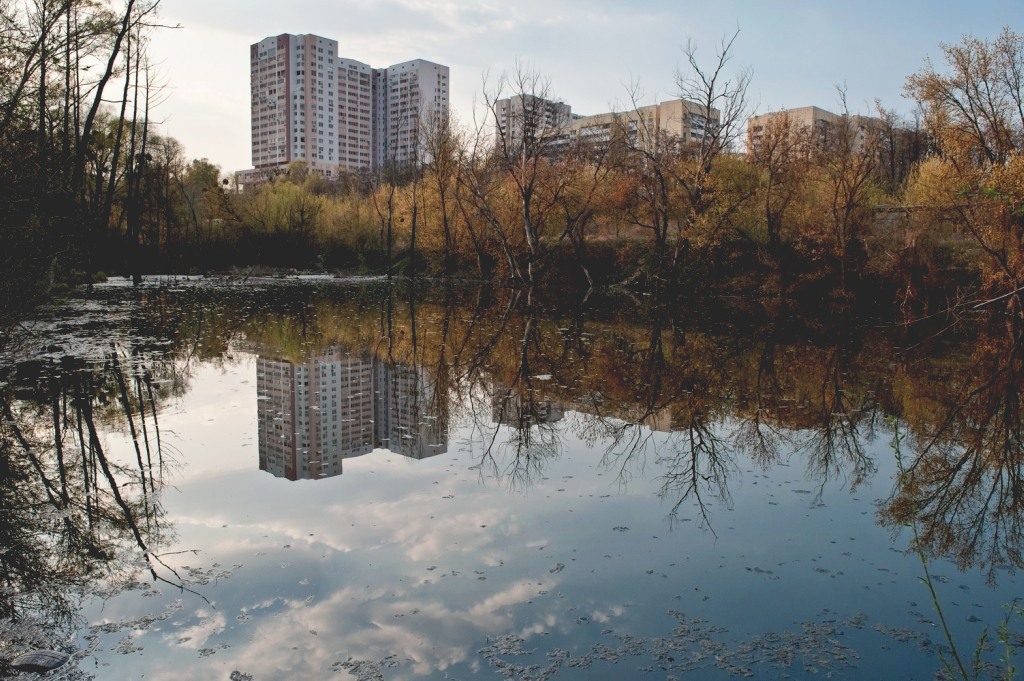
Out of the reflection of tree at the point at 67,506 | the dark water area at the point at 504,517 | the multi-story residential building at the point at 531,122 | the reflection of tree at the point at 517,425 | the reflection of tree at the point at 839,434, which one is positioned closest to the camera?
the dark water area at the point at 504,517

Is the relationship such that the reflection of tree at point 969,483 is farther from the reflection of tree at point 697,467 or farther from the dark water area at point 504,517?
the reflection of tree at point 697,467

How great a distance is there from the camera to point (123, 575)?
5488 millimetres

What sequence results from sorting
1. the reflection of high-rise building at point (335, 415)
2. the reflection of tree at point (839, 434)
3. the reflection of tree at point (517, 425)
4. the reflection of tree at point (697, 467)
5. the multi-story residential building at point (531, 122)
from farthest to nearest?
the multi-story residential building at point (531, 122) < the reflection of high-rise building at point (335, 415) < the reflection of tree at point (839, 434) < the reflection of tree at point (517, 425) < the reflection of tree at point (697, 467)

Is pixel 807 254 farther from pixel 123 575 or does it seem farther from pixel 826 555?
pixel 123 575

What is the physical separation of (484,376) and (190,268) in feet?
141

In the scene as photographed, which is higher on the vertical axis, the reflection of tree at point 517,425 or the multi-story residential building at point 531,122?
the multi-story residential building at point 531,122

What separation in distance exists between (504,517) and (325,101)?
452ft

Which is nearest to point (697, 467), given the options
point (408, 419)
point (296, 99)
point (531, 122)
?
point (408, 419)

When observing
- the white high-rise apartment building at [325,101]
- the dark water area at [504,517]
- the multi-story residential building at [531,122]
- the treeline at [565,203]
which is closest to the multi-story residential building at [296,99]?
the white high-rise apartment building at [325,101]

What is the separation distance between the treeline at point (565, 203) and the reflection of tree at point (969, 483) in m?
4.16

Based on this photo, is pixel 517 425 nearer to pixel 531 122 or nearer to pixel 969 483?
pixel 969 483

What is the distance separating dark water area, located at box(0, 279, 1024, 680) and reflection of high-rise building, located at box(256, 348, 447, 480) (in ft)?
0.24

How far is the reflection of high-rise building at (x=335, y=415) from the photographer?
8.99m

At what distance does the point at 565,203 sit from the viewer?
40625 millimetres
